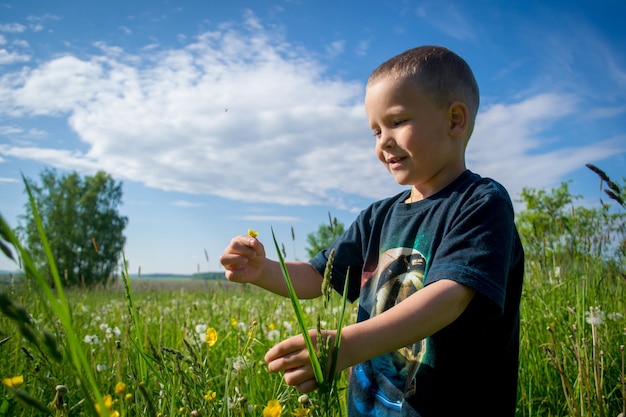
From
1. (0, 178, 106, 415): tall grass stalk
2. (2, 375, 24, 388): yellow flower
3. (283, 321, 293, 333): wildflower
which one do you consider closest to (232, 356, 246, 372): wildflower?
(2, 375, 24, 388): yellow flower

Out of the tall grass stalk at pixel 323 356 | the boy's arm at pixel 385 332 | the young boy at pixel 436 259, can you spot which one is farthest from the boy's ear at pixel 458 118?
the tall grass stalk at pixel 323 356

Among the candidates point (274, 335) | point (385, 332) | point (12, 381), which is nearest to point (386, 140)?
point (385, 332)

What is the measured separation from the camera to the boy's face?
2057mm

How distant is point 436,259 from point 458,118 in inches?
28.3

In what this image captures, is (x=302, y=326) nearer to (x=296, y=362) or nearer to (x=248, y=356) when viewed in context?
(x=296, y=362)

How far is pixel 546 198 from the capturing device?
83.8 ft

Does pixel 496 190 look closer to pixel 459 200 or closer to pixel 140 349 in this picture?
pixel 459 200

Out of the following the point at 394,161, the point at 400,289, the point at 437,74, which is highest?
the point at 437,74

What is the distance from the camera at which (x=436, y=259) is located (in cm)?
175

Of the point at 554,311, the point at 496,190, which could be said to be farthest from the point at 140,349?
the point at 554,311

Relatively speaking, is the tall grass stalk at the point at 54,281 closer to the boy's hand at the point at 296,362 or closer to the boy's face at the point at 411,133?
the boy's hand at the point at 296,362

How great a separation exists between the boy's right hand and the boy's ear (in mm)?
945

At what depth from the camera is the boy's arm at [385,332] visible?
3.79ft

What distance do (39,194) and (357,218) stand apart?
67.6 metres
